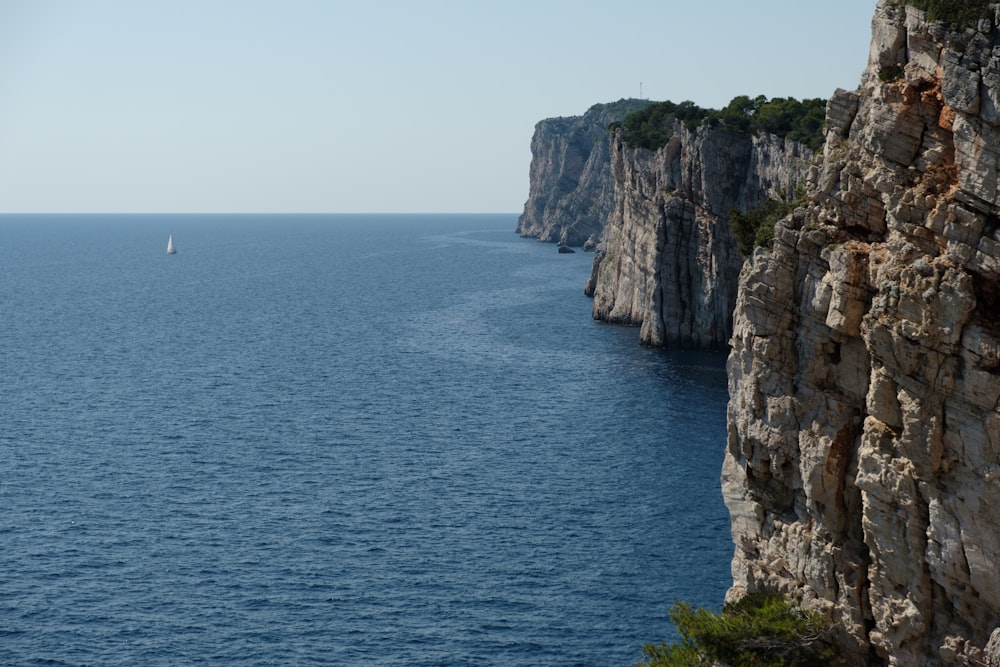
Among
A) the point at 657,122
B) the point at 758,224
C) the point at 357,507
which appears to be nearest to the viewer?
the point at 758,224

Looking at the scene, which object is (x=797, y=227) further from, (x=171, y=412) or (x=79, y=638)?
(x=171, y=412)

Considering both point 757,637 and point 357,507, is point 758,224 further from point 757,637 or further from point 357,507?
point 357,507

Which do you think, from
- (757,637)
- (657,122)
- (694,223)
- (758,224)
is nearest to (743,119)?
(694,223)

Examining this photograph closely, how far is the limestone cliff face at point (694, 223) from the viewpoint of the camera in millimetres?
139500

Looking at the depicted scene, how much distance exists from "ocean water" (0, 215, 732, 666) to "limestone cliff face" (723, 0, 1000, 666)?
17580mm

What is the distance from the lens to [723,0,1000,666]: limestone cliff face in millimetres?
37906

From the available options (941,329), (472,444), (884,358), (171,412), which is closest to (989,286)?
(941,329)

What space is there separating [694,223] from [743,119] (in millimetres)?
15560

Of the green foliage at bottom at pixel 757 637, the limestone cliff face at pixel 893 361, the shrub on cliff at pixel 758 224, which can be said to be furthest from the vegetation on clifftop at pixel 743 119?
the green foliage at bottom at pixel 757 637

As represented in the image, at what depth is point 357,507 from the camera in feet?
265

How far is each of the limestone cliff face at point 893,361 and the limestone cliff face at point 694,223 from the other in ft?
265

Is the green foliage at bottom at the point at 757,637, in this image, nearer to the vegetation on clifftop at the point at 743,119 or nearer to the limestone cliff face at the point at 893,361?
the limestone cliff face at the point at 893,361

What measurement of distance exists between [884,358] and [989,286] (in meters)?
4.66

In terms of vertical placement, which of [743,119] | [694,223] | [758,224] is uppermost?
[743,119]
